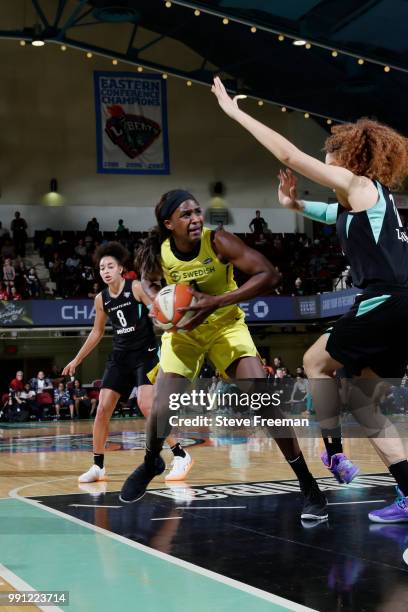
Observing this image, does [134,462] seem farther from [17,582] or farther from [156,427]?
[17,582]

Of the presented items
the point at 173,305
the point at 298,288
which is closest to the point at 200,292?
the point at 173,305

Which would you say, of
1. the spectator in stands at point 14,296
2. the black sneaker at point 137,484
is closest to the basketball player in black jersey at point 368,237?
Answer: the black sneaker at point 137,484

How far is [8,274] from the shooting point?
73.2 ft

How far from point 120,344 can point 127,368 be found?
0.69ft

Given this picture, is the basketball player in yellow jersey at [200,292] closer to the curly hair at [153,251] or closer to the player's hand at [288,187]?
the curly hair at [153,251]

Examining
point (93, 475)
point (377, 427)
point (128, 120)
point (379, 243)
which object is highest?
point (128, 120)

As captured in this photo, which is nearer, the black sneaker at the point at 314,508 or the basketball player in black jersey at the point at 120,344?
the black sneaker at the point at 314,508

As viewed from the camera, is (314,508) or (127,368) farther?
(127,368)

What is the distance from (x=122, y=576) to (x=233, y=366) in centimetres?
155

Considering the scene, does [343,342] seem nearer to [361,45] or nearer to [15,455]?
[15,455]

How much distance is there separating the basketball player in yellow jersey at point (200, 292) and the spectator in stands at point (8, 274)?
17372 millimetres

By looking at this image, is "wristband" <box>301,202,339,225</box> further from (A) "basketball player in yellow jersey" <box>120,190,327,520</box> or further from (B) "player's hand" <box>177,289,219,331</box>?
(B) "player's hand" <box>177,289,219,331</box>

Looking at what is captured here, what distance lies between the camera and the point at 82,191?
92.1ft

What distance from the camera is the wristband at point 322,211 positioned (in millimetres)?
4594
